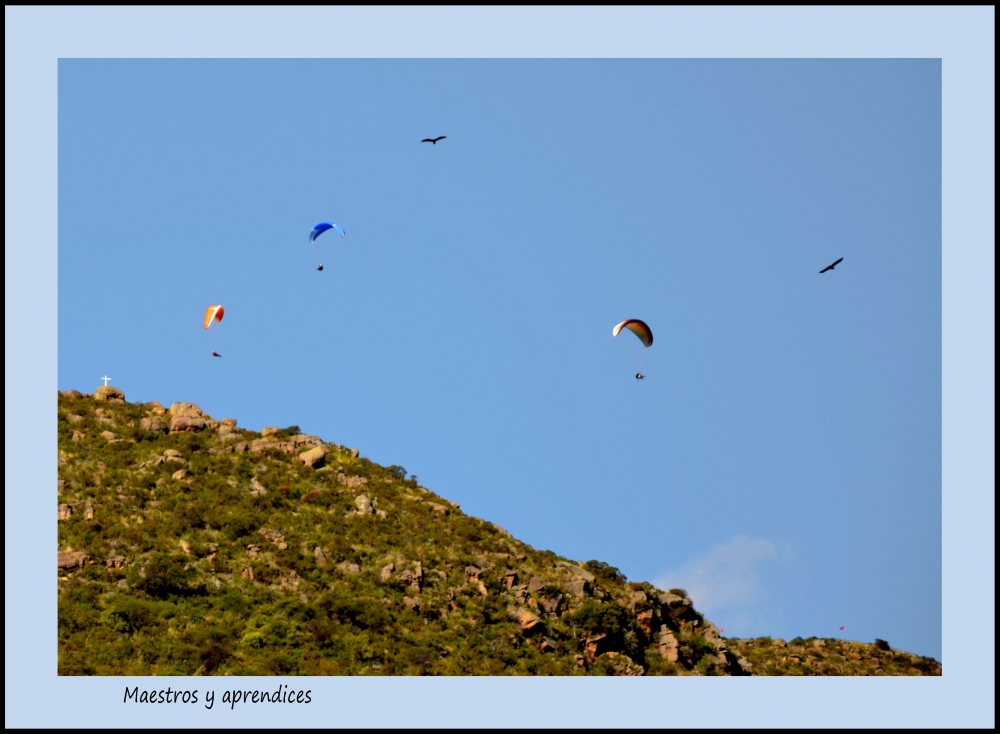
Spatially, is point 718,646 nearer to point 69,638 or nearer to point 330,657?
point 330,657

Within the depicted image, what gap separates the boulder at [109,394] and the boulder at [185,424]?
4447 millimetres

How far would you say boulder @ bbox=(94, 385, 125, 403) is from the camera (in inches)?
2825

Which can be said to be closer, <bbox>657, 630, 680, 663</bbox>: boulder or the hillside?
the hillside

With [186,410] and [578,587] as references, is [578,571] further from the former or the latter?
[186,410]

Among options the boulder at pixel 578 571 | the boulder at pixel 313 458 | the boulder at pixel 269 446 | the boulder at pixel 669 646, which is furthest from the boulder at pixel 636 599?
the boulder at pixel 269 446

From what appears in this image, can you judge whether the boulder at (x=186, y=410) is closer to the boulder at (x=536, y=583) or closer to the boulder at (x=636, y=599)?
the boulder at (x=536, y=583)

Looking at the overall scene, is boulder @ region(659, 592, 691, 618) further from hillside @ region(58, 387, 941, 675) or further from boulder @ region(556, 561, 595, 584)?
boulder @ region(556, 561, 595, 584)

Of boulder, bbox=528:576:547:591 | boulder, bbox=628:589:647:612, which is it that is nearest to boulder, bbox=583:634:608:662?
boulder, bbox=528:576:547:591

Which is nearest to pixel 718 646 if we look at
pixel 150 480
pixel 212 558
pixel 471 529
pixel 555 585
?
pixel 555 585

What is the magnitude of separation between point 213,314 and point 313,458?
829 centimetres

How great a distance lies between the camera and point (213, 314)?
6869cm

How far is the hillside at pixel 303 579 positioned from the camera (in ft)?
176

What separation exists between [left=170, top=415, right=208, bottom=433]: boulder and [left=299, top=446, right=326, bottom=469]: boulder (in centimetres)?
522

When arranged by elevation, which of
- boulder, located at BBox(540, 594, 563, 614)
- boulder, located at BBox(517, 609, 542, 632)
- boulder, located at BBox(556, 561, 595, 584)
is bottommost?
boulder, located at BBox(517, 609, 542, 632)
